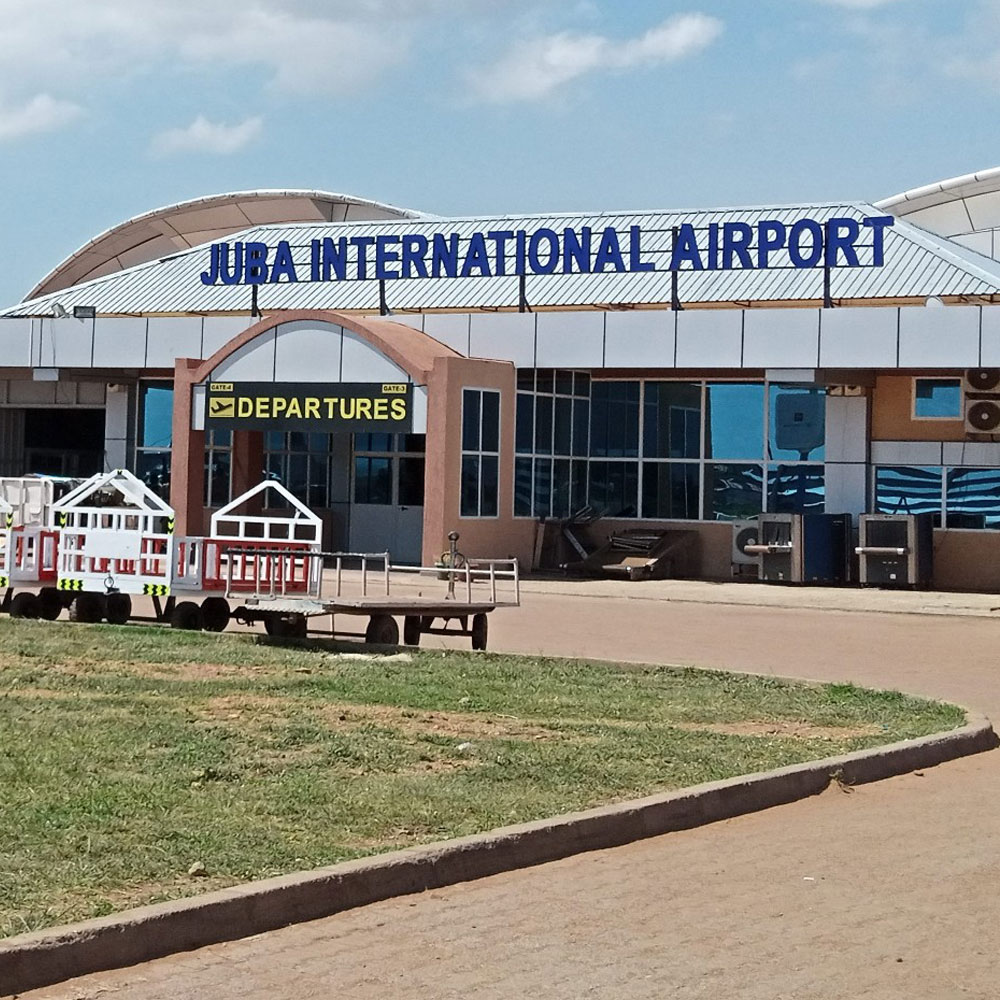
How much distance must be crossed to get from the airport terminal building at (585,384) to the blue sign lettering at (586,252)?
96 millimetres

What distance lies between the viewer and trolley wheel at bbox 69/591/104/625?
22109 mm

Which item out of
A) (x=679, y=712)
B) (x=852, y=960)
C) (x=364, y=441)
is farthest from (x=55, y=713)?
(x=364, y=441)

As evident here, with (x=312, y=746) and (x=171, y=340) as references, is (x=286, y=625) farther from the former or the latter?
(x=171, y=340)

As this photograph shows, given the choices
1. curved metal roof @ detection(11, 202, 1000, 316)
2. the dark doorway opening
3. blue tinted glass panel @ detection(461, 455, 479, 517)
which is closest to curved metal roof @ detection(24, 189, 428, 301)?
curved metal roof @ detection(11, 202, 1000, 316)

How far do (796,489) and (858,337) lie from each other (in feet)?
14.0

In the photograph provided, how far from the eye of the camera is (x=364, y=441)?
43188mm

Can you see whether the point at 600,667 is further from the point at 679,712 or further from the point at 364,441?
the point at 364,441

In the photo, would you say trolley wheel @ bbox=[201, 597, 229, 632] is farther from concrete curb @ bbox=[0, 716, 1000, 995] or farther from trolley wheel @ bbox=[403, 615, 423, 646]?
concrete curb @ bbox=[0, 716, 1000, 995]

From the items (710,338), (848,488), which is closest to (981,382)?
(848,488)

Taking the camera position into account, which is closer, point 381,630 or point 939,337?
point 381,630

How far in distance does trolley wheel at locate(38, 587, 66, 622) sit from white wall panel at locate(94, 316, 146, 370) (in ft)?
65.1

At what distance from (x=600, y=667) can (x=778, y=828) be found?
24.1 feet

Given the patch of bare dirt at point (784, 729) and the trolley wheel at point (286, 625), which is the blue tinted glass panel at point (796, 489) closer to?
the trolley wheel at point (286, 625)

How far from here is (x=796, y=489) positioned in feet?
124
